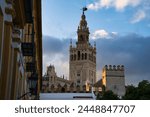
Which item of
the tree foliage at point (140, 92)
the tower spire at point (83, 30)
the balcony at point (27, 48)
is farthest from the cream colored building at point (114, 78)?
the balcony at point (27, 48)

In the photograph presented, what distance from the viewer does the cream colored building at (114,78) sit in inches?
4380

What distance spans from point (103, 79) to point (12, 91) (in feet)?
359

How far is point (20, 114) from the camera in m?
2.99

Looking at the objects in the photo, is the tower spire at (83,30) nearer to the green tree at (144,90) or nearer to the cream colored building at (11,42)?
the green tree at (144,90)

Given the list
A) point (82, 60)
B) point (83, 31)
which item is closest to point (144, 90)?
point (83, 31)

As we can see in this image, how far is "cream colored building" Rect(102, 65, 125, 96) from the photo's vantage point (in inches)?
4380

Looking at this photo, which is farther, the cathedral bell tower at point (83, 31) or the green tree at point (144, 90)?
the cathedral bell tower at point (83, 31)

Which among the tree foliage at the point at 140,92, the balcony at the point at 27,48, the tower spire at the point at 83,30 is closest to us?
the balcony at the point at 27,48

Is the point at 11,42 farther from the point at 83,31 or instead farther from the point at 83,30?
the point at 83,31

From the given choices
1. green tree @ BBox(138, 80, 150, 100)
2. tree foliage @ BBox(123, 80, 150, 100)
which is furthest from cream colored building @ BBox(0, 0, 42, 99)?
tree foliage @ BBox(123, 80, 150, 100)

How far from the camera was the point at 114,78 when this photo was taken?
373 ft

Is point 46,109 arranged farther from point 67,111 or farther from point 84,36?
point 84,36

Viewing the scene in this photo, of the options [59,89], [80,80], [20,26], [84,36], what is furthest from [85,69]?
[20,26]

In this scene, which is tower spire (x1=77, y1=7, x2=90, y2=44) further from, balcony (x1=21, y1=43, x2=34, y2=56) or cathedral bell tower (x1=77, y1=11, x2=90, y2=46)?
balcony (x1=21, y1=43, x2=34, y2=56)
